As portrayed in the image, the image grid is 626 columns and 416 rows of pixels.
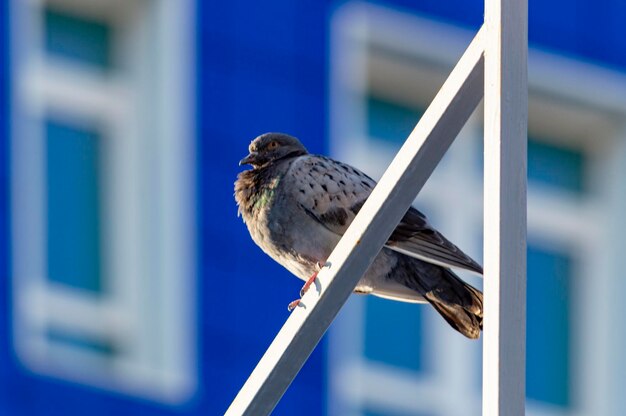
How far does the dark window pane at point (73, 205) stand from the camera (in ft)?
39.2

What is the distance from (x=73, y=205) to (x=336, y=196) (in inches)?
220

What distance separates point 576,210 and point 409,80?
6.20 ft

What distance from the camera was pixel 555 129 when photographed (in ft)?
47.8

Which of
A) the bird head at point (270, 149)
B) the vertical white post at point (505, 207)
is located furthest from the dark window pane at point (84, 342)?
the vertical white post at point (505, 207)

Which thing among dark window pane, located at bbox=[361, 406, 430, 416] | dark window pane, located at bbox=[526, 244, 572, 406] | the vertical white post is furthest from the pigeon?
dark window pane, located at bbox=[526, 244, 572, 406]

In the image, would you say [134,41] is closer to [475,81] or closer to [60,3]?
[60,3]

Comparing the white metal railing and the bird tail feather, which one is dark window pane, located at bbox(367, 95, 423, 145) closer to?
the bird tail feather

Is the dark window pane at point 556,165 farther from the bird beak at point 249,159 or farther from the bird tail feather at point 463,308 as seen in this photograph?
the bird tail feather at point 463,308

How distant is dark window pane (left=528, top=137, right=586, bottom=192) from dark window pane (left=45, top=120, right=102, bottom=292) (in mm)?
3459

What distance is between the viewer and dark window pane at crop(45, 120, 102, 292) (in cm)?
1196

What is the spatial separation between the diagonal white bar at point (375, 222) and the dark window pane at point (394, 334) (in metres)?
9.18

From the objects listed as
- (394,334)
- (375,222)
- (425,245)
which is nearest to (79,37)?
(394,334)

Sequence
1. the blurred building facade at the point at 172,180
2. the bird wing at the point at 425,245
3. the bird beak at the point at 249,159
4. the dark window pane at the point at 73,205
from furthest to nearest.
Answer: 1. the dark window pane at the point at 73,205
2. the blurred building facade at the point at 172,180
3. the bird beak at the point at 249,159
4. the bird wing at the point at 425,245

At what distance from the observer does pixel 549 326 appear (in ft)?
48.6
